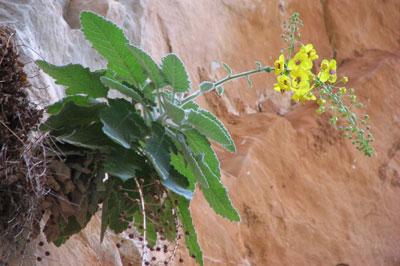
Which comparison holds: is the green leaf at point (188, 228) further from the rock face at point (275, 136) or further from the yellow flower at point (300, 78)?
the rock face at point (275, 136)

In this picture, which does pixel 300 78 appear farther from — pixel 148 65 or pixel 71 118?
pixel 71 118

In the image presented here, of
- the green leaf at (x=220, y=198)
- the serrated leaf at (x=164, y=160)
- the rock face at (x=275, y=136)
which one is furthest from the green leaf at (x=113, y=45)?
the rock face at (x=275, y=136)

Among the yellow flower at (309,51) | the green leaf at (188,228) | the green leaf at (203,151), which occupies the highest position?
the yellow flower at (309,51)

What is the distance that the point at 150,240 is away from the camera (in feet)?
4.45

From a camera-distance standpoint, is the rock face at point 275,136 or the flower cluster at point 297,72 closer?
the flower cluster at point 297,72

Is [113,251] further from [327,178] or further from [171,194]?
[327,178]

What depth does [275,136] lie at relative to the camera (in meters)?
2.24

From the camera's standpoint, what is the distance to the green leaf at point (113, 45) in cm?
126

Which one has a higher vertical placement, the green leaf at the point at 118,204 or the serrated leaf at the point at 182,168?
the serrated leaf at the point at 182,168

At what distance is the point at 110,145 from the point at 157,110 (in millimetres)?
119

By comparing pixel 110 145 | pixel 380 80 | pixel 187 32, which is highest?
pixel 380 80

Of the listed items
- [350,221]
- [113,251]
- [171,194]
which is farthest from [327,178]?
[171,194]

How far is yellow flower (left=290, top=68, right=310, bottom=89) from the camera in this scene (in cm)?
132

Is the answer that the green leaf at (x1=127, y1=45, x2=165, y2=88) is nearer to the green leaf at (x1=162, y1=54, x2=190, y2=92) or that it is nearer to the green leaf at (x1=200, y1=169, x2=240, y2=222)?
the green leaf at (x1=162, y1=54, x2=190, y2=92)
